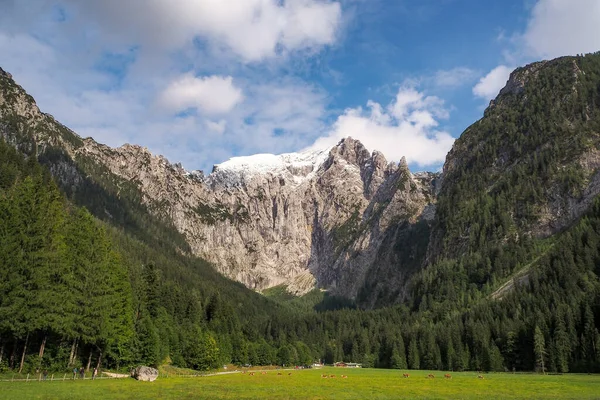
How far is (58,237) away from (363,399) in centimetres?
4108

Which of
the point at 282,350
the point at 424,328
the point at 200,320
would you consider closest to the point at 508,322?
the point at 424,328

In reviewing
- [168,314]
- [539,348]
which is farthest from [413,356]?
[168,314]

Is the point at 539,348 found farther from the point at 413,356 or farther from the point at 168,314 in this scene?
the point at 168,314

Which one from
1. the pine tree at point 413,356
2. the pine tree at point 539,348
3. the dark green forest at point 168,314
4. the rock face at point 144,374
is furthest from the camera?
the pine tree at point 413,356

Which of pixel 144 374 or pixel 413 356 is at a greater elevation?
pixel 413 356

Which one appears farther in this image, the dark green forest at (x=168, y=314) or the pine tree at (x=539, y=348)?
the pine tree at (x=539, y=348)

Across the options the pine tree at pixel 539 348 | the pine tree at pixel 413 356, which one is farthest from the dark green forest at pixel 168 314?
the pine tree at pixel 413 356

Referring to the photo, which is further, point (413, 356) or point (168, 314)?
point (413, 356)

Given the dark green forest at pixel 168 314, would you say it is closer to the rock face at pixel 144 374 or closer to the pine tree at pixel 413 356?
the pine tree at pixel 413 356

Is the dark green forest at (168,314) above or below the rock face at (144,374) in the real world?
above

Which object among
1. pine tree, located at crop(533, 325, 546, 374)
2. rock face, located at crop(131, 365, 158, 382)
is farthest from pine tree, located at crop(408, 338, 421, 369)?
rock face, located at crop(131, 365, 158, 382)

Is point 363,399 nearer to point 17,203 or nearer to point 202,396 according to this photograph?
point 202,396

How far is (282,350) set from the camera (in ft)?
518

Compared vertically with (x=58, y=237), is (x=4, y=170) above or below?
above
